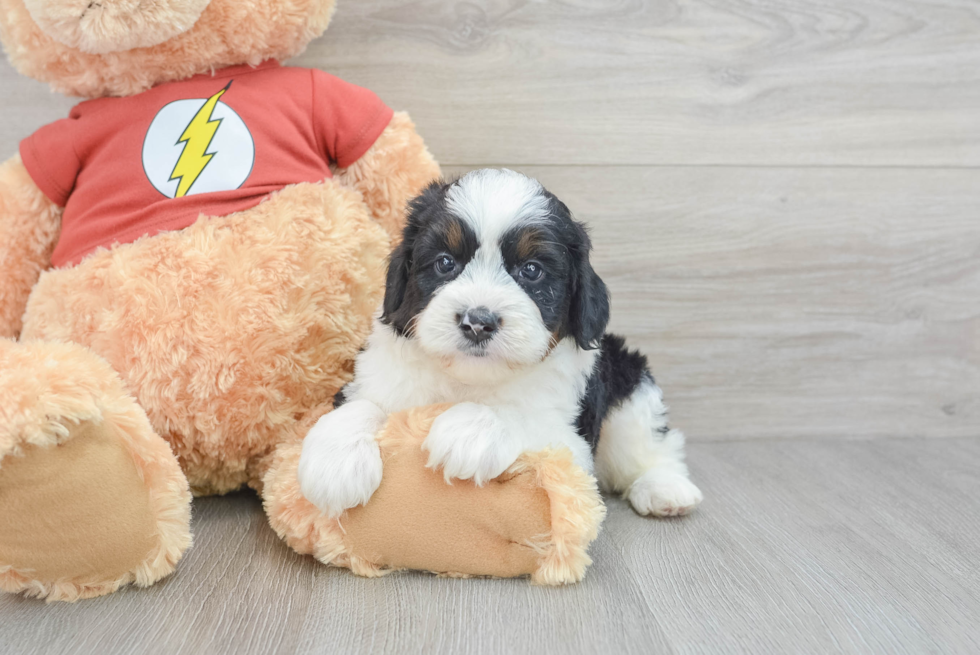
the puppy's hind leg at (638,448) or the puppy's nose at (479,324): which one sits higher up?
the puppy's nose at (479,324)

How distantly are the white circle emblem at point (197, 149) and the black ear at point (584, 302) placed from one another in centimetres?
78

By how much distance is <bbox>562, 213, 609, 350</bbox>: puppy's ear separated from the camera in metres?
1.50

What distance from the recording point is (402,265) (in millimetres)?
1529

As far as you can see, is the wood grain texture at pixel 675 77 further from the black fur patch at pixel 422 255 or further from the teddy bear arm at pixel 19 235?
the teddy bear arm at pixel 19 235

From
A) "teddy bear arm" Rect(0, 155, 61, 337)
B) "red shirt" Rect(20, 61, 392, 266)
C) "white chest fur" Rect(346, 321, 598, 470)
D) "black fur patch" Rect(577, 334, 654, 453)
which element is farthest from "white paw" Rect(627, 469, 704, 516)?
"teddy bear arm" Rect(0, 155, 61, 337)

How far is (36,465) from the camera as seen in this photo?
3.97ft

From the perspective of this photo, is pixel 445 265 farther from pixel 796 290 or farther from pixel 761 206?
pixel 796 290

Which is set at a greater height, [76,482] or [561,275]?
[561,275]

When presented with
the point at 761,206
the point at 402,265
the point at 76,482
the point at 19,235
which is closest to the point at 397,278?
the point at 402,265

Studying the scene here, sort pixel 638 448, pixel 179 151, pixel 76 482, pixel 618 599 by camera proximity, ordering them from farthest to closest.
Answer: pixel 638 448 → pixel 179 151 → pixel 618 599 → pixel 76 482

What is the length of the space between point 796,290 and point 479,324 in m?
1.47

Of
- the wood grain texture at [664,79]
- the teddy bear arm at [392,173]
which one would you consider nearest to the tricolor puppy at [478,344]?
the teddy bear arm at [392,173]

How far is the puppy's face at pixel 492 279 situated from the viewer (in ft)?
4.41

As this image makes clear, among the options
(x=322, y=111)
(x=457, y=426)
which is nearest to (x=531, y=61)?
(x=322, y=111)
